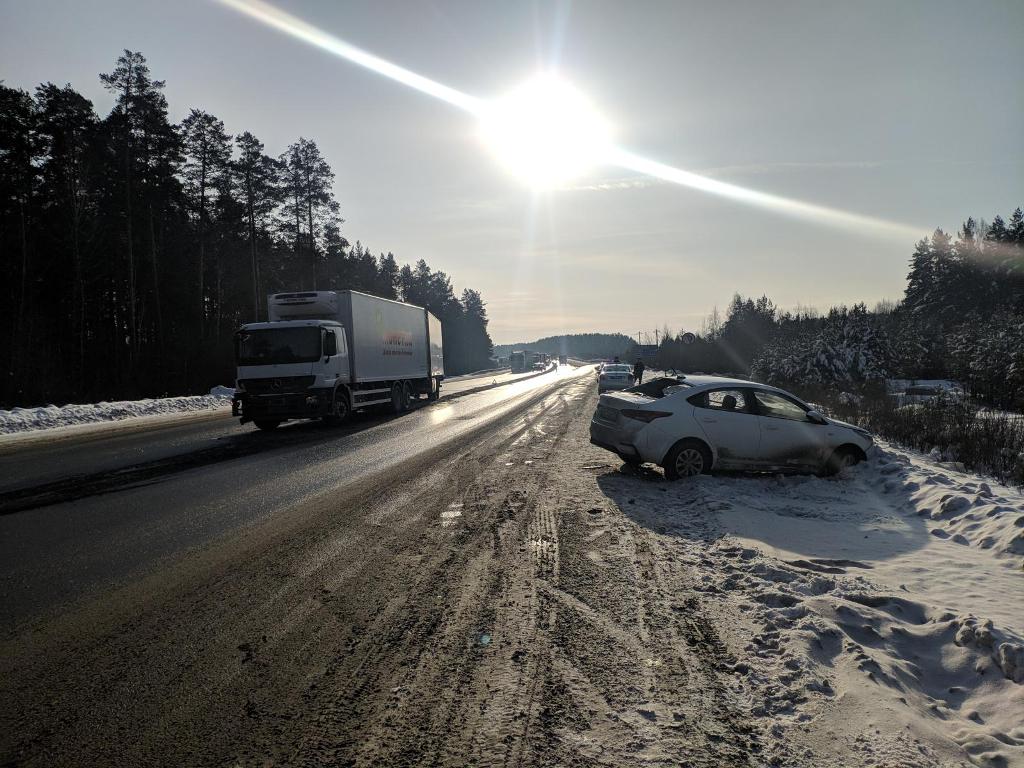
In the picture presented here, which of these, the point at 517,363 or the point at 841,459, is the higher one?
the point at 517,363

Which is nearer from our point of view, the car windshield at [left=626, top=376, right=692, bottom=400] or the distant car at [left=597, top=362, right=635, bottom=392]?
the car windshield at [left=626, top=376, right=692, bottom=400]

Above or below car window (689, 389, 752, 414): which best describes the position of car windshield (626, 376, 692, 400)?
above

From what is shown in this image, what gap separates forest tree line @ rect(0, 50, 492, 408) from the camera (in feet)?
91.0

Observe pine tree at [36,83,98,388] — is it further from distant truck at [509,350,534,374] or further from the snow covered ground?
distant truck at [509,350,534,374]

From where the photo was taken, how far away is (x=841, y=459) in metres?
9.11

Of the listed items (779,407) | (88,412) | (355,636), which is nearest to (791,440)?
(779,407)

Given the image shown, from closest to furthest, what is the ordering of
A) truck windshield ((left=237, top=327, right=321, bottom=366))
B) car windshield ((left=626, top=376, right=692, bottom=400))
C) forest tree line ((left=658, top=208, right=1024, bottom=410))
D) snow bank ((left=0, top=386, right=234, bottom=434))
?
car windshield ((left=626, top=376, right=692, bottom=400)) → truck windshield ((left=237, top=327, right=321, bottom=366)) → snow bank ((left=0, top=386, right=234, bottom=434)) → forest tree line ((left=658, top=208, right=1024, bottom=410))

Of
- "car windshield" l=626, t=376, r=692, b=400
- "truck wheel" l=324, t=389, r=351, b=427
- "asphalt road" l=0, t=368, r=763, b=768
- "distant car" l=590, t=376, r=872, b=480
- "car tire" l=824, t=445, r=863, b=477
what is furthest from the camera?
"truck wheel" l=324, t=389, r=351, b=427

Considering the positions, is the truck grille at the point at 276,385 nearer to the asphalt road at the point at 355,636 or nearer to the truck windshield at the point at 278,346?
the truck windshield at the point at 278,346

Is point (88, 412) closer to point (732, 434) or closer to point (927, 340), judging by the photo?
point (732, 434)

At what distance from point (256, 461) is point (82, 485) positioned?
274 centimetres

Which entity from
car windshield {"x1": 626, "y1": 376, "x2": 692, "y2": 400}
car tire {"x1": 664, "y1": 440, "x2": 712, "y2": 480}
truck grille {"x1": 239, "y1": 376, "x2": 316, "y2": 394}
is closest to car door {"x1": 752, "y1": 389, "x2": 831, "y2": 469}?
car tire {"x1": 664, "y1": 440, "x2": 712, "y2": 480}

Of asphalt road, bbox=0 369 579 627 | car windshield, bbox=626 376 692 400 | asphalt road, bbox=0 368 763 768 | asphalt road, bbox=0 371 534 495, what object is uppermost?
car windshield, bbox=626 376 692 400

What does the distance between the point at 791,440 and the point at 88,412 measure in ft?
68.4
